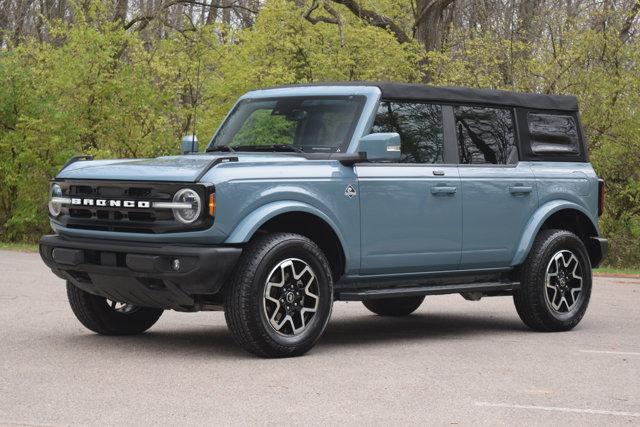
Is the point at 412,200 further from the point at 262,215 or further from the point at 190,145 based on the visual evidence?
the point at 190,145

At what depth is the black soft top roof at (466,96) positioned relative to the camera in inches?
410

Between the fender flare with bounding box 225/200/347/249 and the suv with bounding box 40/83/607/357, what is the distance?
1 centimetres

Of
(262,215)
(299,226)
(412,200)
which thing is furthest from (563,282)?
(262,215)

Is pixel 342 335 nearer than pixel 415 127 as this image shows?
No

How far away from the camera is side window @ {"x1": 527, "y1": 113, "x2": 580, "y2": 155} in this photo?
1175 cm

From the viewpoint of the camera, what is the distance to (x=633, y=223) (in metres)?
25.3

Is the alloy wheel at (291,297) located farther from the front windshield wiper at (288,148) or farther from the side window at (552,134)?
the side window at (552,134)

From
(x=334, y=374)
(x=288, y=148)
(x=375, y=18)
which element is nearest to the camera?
(x=334, y=374)

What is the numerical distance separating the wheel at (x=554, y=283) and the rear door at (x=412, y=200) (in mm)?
921

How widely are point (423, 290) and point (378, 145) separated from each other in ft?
4.56

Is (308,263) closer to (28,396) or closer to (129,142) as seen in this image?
(28,396)

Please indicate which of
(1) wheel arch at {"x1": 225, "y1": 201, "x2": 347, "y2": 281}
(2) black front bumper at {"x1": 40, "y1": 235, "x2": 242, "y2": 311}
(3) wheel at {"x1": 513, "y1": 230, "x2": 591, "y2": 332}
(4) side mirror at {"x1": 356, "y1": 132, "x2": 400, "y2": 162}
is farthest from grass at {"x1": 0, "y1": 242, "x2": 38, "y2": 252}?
(4) side mirror at {"x1": 356, "y1": 132, "x2": 400, "y2": 162}

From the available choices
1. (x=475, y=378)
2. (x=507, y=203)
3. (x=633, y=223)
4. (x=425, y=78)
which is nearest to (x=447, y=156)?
(x=507, y=203)

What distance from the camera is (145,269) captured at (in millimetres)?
→ 8828
